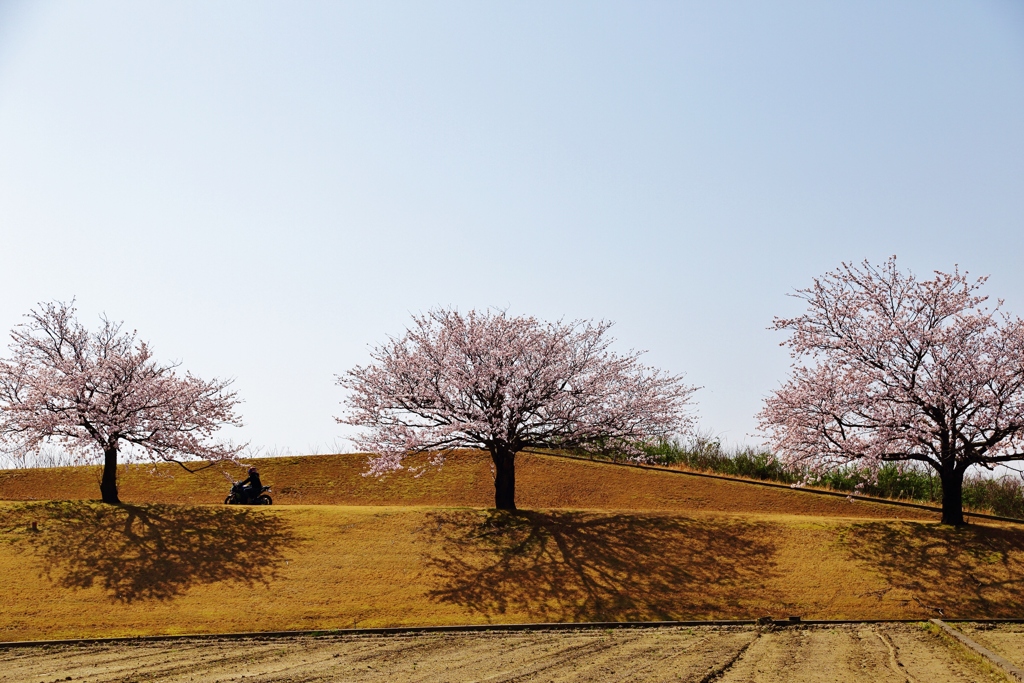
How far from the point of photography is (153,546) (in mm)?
21750

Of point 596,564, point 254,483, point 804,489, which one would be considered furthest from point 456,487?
point 804,489

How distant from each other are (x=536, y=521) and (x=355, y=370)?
23.6 feet

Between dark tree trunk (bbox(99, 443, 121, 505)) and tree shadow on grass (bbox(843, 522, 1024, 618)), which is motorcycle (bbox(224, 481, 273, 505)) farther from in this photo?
tree shadow on grass (bbox(843, 522, 1024, 618))

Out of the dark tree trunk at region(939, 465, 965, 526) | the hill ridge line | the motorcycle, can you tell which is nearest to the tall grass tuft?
the hill ridge line

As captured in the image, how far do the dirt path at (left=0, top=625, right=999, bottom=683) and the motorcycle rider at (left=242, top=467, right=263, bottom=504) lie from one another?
36.9 ft

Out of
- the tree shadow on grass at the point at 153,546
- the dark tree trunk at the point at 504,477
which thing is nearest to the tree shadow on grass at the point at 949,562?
the dark tree trunk at the point at 504,477

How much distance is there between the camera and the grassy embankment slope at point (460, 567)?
1855 centimetres

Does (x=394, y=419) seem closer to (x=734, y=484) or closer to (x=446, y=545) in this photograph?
(x=446, y=545)

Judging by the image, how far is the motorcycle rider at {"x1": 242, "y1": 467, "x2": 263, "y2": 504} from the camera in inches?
1077

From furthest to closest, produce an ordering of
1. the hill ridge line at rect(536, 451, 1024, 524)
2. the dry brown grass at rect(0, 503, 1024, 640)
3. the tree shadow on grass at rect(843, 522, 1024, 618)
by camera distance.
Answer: the hill ridge line at rect(536, 451, 1024, 524), the tree shadow on grass at rect(843, 522, 1024, 618), the dry brown grass at rect(0, 503, 1024, 640)

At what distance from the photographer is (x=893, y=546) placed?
22469 millimetres

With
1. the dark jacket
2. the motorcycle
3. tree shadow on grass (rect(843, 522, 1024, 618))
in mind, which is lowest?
tree shadow on grass (rect(843, 522, 1024, 618))

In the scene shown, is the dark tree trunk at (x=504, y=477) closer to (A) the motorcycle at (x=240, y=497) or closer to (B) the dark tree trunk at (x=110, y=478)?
(A) the motorcycle at (x=240, y=497)

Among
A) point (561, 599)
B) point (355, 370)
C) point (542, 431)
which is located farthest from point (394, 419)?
point (561, 599)
